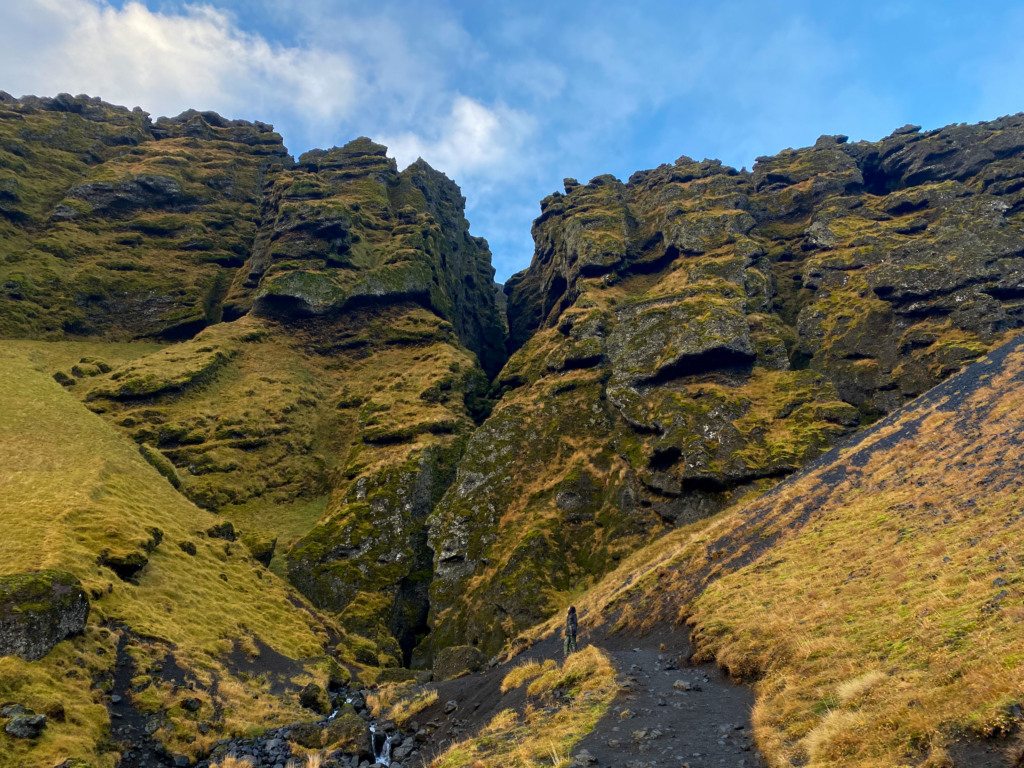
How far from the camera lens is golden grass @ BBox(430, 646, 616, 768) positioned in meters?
13.4

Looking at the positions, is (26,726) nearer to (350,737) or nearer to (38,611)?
(38,611)

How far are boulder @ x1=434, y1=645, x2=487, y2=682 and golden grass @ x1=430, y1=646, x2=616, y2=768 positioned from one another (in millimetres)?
16305

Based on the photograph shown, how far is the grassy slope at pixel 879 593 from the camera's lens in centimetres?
885

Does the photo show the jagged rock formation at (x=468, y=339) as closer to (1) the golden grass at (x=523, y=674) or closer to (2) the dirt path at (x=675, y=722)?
(1) the golden grass at (x=523, y=674)

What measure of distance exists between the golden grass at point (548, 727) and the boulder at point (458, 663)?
53.5 ft

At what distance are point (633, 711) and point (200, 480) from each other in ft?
214

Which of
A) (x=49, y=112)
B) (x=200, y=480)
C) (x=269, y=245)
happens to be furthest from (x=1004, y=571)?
(x=49, y=112)

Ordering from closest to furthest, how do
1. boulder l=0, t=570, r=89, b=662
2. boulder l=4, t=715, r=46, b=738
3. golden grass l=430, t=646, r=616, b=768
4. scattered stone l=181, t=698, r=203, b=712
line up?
golden grass l=430, t=646, r=616, b=768 < boulder l=4, t=715, r=46, b=738 < boulder l=0, t=570, r=89, b=662 < scattered stone l=181, t=698, r=203, b=712

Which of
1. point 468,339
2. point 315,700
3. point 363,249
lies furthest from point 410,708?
point 468,339

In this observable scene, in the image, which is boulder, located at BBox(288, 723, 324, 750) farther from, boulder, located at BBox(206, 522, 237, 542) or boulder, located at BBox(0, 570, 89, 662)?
boulder, located at BBox(206, 522, 237, 542)

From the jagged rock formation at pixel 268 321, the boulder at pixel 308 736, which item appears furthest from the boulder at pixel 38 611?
the boulder at pixel 308 736

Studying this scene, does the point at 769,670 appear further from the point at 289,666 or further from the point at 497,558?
the point at 497,558

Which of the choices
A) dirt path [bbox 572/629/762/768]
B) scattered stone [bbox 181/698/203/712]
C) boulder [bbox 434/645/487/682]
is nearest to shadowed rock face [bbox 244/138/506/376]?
boulder [bbox 434/645/487/682]

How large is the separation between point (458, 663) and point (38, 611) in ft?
78.6
